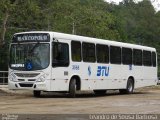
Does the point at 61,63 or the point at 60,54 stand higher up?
the point at 60,54

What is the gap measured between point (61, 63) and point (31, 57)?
4.53 ft

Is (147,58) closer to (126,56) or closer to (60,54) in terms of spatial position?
(126,56)

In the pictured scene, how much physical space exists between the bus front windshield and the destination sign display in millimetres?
226

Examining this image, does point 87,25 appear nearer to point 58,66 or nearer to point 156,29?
point 58,66

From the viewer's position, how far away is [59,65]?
939 inches

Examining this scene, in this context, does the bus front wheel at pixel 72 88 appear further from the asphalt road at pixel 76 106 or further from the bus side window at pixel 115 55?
the bus side window at pixel 115 55

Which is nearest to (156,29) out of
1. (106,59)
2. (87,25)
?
(87,25)

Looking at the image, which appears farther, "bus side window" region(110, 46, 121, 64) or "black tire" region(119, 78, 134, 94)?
"black tire" region(119, 78, 134, 94)

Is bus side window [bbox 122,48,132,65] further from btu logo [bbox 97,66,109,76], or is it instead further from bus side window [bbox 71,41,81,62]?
bus side window [bbox 71,41,81,62]

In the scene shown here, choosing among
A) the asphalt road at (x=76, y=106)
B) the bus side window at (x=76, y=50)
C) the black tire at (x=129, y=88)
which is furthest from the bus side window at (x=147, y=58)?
the asphalt road at (x=76, y=106)

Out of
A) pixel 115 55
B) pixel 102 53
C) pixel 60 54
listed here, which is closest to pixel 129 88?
pixel 115 55

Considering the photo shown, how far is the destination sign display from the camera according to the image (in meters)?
23.6

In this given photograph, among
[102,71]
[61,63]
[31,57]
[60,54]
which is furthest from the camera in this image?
[102,71]

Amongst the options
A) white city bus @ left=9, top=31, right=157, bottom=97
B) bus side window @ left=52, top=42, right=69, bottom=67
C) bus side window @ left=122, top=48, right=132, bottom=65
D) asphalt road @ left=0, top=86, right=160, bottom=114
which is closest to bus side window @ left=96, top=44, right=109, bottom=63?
white city bus @ left=9, top=31, right=157, bottom=97
